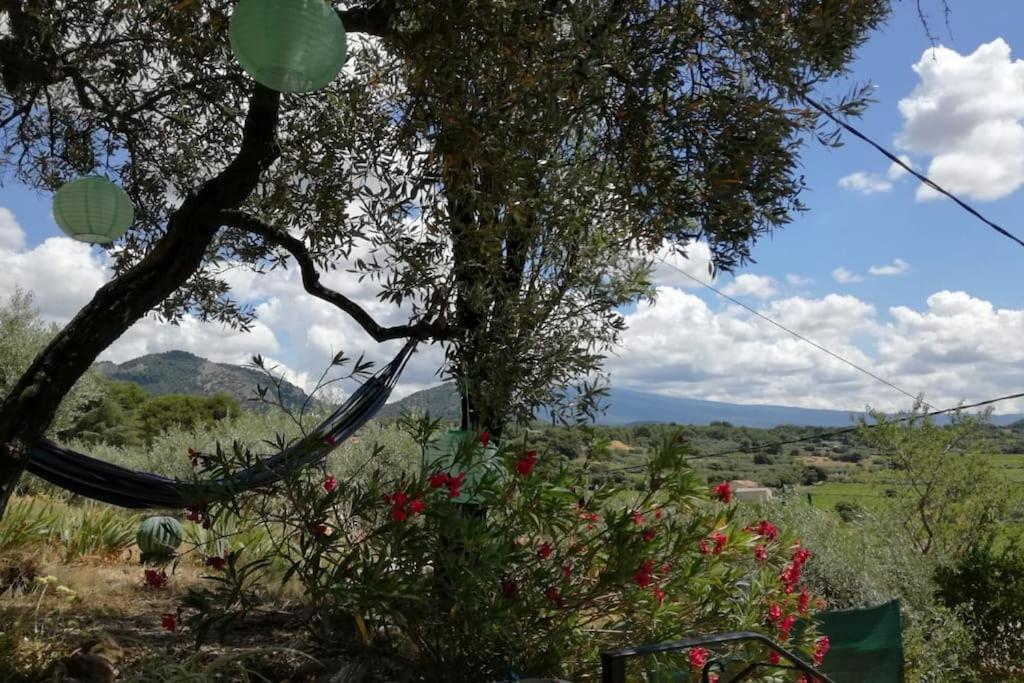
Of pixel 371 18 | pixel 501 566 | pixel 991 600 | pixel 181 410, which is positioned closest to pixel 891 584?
pixel 991 600

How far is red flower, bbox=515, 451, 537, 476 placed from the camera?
2919 millimetres

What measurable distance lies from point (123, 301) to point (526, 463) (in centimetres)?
182

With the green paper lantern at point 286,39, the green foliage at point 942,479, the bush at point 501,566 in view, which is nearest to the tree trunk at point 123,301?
the bush at point 501,566

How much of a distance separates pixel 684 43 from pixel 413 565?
2.09m

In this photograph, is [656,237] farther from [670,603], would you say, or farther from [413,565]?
[413,565]

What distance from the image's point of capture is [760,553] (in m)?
3.41

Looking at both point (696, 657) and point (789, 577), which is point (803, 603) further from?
point (696, 657)

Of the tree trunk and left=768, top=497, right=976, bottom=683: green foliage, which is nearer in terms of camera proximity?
the tree trunk

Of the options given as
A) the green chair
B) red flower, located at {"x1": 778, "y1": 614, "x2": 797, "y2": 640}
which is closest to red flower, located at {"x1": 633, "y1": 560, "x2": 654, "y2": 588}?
red flower, located at {"x1": 778, "y1": 614, "x2": 797, "y2": 640}

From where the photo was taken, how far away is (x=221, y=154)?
15.5ft

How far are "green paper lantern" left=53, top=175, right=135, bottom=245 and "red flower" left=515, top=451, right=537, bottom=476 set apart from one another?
6.49 feet

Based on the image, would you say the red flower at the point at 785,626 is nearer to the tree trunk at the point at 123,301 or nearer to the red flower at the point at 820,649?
the red flower at the point at 820,649

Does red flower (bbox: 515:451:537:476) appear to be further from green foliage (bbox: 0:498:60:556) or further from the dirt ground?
green foliage (bbox: 0:498:60:556)

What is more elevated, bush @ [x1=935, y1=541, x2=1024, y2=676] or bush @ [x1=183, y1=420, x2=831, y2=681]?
bush @ [x1=183, y1=420, x2=831, y2=681]
